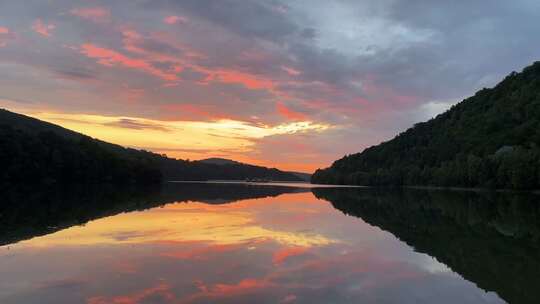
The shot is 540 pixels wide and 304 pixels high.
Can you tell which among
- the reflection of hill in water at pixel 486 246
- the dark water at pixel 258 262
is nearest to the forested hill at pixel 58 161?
the dark water at pixel 258 262

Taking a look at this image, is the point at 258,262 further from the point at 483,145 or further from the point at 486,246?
the point at 483,145

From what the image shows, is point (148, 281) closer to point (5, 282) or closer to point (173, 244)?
point (5, 282)

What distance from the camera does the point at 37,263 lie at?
15.8 m

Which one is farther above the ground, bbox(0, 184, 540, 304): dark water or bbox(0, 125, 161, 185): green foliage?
bbox(0, 125, 161, 185): green foliage

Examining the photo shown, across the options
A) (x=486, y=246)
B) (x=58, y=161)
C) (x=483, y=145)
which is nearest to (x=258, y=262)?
(x=486, y=246)

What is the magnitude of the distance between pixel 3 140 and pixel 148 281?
3500 inches

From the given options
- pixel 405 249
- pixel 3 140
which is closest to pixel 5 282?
pixel 405 249

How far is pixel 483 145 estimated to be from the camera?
133 metres

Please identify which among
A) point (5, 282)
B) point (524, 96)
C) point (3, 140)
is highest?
point (524, 96)

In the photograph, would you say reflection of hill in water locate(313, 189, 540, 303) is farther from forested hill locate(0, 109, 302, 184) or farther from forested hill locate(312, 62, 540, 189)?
forested hill locate(0, 109, 302, 184)

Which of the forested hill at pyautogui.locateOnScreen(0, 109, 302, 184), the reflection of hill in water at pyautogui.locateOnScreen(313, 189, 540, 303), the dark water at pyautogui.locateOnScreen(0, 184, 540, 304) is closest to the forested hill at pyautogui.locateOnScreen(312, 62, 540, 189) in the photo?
the reflection of hill in water at pyautogui.locateOnScreen(313, 189, 540, 303)

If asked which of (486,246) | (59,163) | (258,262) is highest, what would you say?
(59,163)

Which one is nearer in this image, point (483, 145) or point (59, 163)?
point (59, 163)

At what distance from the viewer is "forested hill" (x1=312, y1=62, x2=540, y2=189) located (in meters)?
95.9
